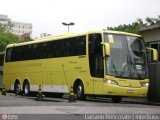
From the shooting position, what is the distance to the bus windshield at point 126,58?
78.8 feet

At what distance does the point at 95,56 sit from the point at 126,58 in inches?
64.3

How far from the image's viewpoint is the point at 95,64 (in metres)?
25.0

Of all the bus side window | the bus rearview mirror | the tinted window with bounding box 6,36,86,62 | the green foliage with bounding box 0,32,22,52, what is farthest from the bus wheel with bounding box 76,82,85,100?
the green foliage with bounding box 0,32,22,52

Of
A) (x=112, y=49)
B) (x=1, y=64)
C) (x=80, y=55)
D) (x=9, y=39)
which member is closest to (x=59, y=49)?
(x=80, y=55)

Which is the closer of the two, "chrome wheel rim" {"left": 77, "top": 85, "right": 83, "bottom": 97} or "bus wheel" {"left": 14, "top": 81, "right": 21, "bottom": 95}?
"chrome wheel rim" {"left": 77, "top": 85, "right": 83, "bottom": 97}

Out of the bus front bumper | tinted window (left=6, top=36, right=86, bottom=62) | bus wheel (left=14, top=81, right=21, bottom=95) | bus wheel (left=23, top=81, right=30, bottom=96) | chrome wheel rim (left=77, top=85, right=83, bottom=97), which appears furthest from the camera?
bus wheel (left=14, top=81, right=21, bottom=95)

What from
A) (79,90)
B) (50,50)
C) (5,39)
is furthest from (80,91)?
(5,39)

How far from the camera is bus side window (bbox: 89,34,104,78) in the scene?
24.5 m

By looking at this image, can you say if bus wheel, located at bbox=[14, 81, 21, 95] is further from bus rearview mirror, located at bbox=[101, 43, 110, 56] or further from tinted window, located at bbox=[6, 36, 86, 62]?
bus rearview mirror, located at bbox=[101, 43, 110, 56]

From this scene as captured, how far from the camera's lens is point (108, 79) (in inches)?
942

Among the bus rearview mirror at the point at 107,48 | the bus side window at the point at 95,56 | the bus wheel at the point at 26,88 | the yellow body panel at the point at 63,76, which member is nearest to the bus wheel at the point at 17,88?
the yellow body panel at the point at 63,76

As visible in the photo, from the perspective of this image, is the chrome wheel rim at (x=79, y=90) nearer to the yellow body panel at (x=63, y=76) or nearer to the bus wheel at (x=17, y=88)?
the yellow body panel at (x=63, y=76)

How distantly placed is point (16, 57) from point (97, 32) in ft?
39.3

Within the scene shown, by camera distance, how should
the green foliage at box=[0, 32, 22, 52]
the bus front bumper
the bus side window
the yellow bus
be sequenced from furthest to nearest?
the green foliage at box=[0, 32, 22, 52] < the bus side window < the yellow bus < the bus front bumper
